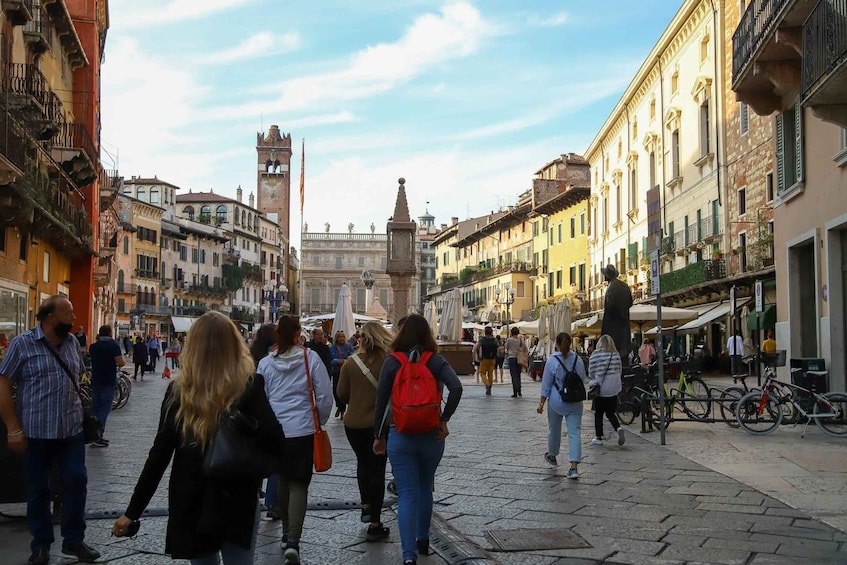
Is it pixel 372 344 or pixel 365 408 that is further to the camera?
pixel 372 344

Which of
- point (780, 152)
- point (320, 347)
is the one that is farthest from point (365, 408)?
point (780, 152)

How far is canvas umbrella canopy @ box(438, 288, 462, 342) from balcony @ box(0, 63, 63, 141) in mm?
Result: 14441

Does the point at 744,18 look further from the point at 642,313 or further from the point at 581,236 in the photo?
the point at 581,236

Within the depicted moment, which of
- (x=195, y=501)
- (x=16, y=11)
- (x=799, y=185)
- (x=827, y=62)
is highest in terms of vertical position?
(x=16, y=11)

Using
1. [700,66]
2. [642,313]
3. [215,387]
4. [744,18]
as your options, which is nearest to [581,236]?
[700,66]

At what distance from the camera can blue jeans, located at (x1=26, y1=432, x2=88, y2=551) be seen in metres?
6.22

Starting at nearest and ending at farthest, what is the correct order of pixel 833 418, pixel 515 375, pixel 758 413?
1. pixel 833 418
2. pixel 758 413
3. pixel 515 375

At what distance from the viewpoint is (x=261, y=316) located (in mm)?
110250

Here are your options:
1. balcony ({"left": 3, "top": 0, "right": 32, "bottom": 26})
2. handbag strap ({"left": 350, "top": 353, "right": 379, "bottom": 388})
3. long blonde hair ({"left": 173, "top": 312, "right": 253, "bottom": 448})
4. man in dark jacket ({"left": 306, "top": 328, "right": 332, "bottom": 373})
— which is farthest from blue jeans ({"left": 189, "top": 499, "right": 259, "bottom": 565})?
balcony ({"left": 3, "top": 0, "right": 32, "bottom": 26})

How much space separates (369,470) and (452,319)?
1056 inches

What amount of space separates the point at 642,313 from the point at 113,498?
15170mm

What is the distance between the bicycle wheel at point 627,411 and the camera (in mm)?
15500

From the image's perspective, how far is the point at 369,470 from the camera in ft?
23.9

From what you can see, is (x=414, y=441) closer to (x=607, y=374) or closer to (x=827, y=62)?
(x=607, y=374)
